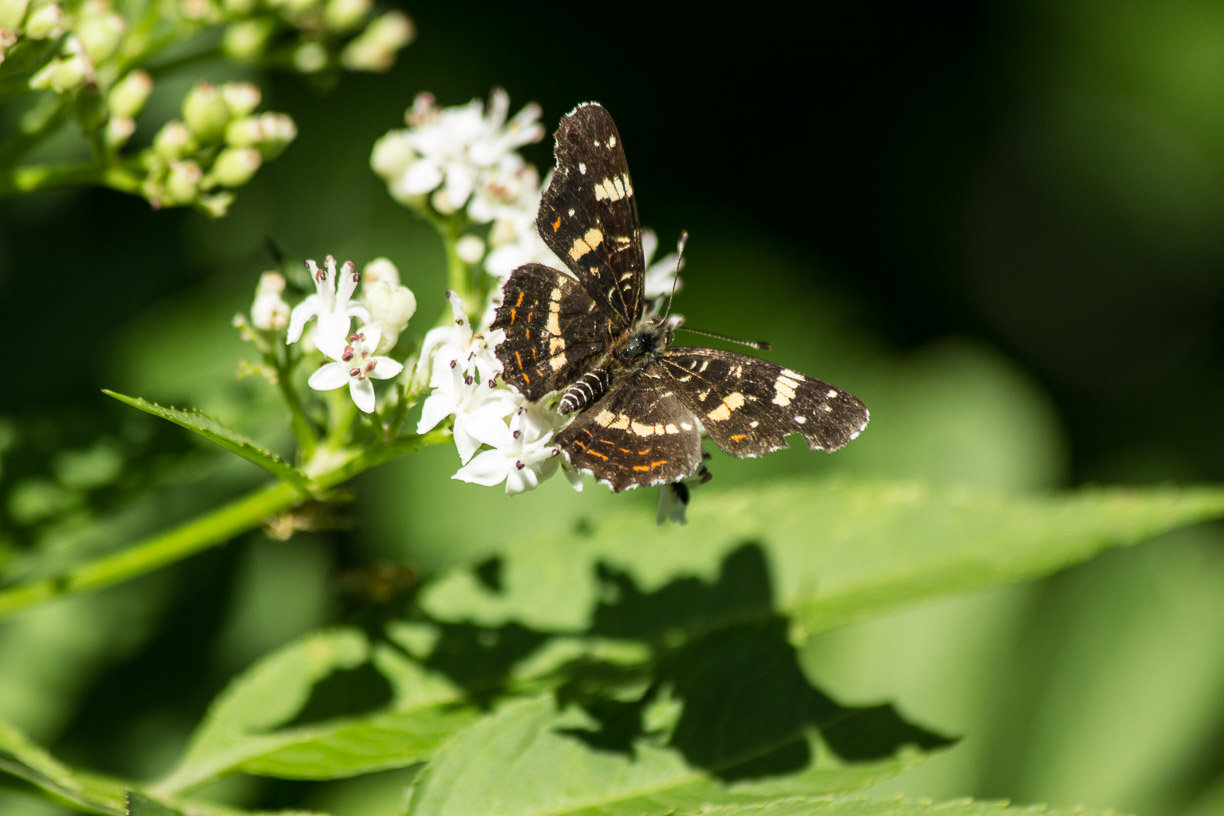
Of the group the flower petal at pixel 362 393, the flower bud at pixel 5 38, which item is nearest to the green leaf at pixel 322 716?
the flower petal at pixel 362 393

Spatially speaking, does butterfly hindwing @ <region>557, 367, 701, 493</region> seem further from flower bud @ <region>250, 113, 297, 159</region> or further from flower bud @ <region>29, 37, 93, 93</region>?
flower bud @ <region>29, 37, 93, 93</region>

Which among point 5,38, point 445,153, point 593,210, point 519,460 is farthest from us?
point 445,153

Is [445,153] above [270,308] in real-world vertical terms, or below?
above

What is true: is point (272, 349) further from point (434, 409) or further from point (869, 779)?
point (869, 779)

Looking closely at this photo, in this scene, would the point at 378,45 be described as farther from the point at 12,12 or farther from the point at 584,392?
the point at 584,392

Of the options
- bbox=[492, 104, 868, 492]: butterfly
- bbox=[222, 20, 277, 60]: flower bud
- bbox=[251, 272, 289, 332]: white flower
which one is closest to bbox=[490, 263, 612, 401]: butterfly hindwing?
bbox=[492, 104, 868, 492]: butterfly

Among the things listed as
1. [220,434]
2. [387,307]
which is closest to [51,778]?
[220,434]

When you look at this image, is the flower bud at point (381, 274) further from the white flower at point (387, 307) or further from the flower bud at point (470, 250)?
the flower bud at point (470, 250)
